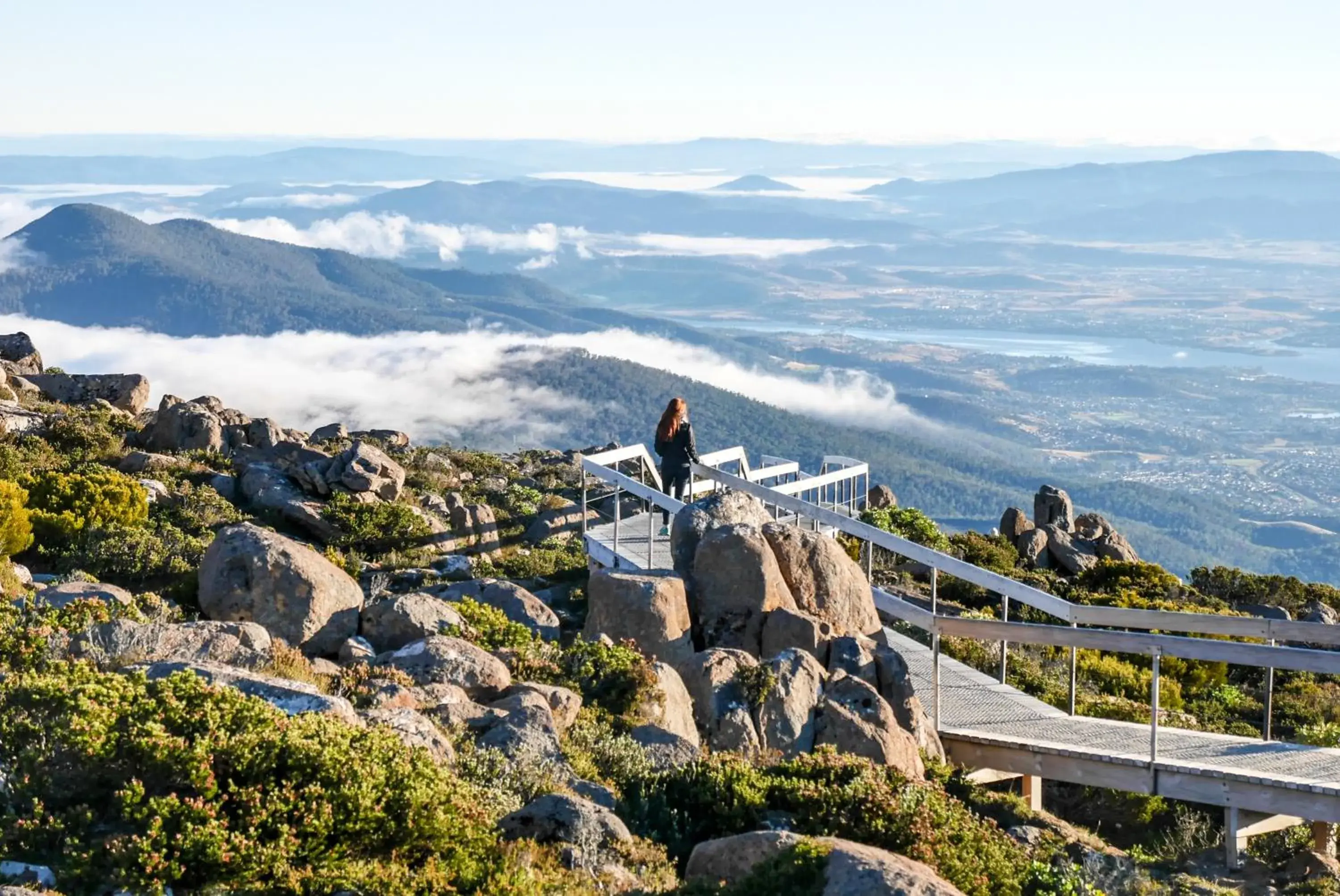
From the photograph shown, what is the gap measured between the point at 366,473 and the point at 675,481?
14.1ft

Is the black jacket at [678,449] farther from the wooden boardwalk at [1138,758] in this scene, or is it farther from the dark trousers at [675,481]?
the wooden boardwalk at [1138,758]

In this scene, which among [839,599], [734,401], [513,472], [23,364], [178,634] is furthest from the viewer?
[734,401]

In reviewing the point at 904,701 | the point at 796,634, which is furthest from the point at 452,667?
the point at 904,701

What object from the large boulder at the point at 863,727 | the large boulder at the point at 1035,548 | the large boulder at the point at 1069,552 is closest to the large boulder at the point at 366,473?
the large boulder at the point at 863,727

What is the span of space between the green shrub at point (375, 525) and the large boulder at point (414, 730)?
931 cm

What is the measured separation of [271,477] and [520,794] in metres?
12.3

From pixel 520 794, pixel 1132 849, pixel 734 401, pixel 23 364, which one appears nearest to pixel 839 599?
pixel 1132 849

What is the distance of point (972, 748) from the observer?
12273mm

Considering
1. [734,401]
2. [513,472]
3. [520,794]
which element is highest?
[520,794]

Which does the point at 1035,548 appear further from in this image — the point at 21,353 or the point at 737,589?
the point at 21,353

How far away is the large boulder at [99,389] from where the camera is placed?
29.1 meters

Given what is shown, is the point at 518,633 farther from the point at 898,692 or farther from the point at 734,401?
the point at 734,401

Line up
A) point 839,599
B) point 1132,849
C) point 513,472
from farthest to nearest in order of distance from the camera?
point 513,472, point 839,599, point 1132,849

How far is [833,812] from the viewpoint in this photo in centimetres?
852
